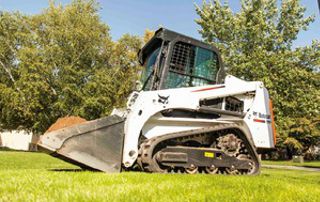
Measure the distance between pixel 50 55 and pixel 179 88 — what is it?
29.8 meters

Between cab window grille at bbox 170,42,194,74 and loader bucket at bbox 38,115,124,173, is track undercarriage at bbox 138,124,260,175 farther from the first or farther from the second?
cab window grille at bbox 170,42,194,74

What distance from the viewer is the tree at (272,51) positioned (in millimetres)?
20922

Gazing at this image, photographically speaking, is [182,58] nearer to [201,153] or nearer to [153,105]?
[153,105]

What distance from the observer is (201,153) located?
6875 mm

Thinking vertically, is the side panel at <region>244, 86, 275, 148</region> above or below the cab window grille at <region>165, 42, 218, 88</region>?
below

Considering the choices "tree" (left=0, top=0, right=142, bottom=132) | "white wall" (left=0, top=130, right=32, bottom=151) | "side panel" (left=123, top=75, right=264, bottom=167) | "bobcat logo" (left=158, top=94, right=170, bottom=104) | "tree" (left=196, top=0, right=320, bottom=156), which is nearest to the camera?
"side panel" (left=123, top=75, right=264, bottom=167)

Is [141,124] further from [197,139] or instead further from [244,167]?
[244,167]

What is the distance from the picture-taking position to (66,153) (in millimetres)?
5672

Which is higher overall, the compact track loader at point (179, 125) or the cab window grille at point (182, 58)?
the cab window grille at point (182, 58)

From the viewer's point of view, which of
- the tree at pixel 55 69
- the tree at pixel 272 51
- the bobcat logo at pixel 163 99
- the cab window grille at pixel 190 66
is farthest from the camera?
the tree at pixel 55 69

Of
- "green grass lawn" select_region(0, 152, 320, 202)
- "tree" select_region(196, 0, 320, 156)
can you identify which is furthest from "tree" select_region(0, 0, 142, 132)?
"green grass lawn" select_region(0, 152, 320, 202)

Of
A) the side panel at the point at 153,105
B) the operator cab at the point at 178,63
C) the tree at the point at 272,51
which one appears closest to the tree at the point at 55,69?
the tree at the point at 272,51

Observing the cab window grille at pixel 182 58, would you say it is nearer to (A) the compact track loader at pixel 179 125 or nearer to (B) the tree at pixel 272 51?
(A) the compact track loader at pixel 179 125

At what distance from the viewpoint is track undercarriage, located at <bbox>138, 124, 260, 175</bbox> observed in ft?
21.5
